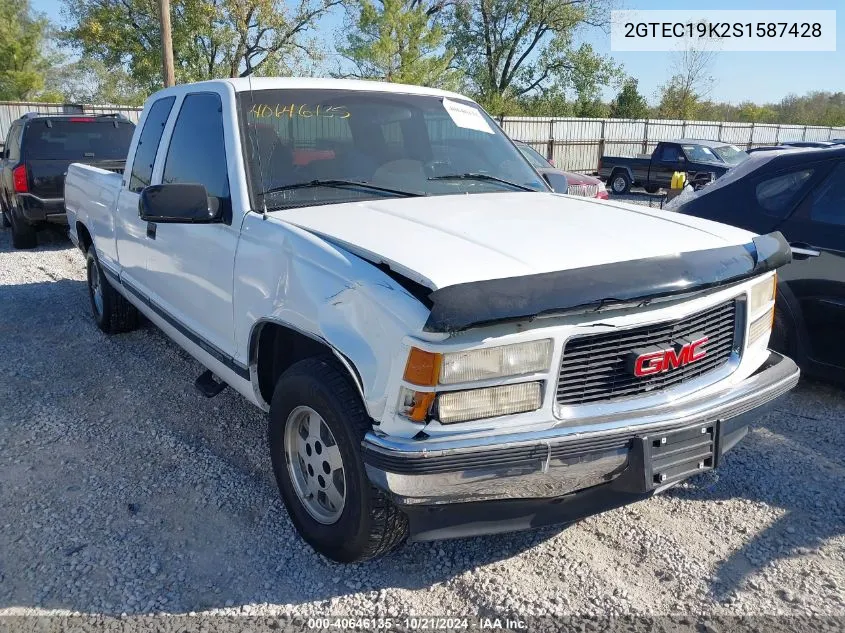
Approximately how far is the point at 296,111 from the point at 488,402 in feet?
6.61

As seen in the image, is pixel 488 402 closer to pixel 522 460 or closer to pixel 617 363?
pixel 522 460

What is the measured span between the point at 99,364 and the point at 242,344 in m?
2.58

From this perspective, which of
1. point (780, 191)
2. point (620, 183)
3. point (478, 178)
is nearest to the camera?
point (478, 178)

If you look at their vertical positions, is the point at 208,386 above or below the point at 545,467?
below

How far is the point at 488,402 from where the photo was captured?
2229 millimetres

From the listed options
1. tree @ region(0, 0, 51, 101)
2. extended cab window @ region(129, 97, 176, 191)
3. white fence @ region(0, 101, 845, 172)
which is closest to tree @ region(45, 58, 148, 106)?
tree @ region(0, 0, 51, 101)

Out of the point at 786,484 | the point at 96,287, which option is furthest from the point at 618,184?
the point at 786,484

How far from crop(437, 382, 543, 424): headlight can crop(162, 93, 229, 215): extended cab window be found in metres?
1.62

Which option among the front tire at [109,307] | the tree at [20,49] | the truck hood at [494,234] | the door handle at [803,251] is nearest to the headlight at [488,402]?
the truck hood at [494,234]

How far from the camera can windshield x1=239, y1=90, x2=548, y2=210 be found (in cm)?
324

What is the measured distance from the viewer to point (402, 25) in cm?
2623

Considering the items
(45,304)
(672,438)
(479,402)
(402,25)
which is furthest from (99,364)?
(402,25)

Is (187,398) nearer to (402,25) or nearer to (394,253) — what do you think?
(394,253)

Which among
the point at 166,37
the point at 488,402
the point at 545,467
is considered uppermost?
the point at 166,37
